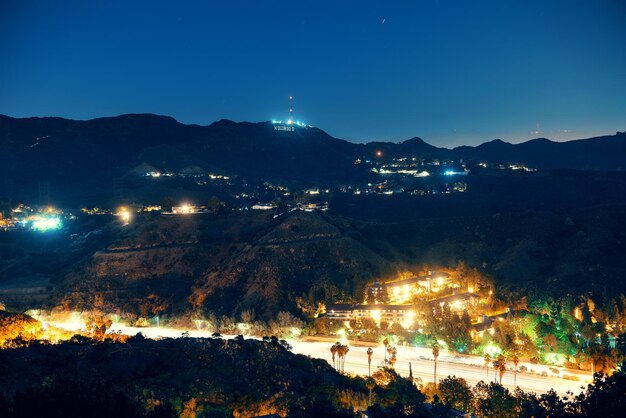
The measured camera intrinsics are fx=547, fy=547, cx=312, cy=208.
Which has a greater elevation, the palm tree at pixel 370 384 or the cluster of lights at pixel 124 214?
the cluster of lights at pixel 124 214

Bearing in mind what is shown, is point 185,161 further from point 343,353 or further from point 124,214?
point 343,353

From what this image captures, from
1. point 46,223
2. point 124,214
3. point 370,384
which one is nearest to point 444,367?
point 370,384

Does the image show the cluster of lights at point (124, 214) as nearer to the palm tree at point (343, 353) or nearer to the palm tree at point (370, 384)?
the palm tree at point (343, 353)

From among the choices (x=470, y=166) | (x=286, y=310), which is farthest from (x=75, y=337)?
(x=470, y=166)

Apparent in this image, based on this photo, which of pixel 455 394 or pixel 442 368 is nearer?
pixel 455 394

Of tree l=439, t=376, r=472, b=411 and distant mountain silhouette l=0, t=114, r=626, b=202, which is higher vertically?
distant mountain silhouette l=0, t=114, r=626, b=202

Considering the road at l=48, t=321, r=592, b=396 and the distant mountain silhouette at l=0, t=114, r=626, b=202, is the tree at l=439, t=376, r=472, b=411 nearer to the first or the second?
the road at l=48, t=321, r=592, b=396

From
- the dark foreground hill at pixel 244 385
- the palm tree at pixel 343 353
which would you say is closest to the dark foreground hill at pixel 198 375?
the dark foreground hill at pixel 244 385

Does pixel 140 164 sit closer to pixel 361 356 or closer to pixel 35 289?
pixel 35 289

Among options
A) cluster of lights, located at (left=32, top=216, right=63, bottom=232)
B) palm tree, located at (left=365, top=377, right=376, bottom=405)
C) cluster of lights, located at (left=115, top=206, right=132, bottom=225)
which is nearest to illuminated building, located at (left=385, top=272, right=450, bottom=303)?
palm tree, located at (left=365, top=377, right=376, bottom=405)

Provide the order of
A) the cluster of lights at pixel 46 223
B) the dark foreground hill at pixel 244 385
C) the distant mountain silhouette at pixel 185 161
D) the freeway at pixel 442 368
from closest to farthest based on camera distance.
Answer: the dark foreground hill at pixel 244 385
the freeway at pixel 442 368
the cluster of lights at pixel 46 223
the distant mountain silhouette at pixel 185 161

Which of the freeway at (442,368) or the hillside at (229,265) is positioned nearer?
the freeway at (442,368)
